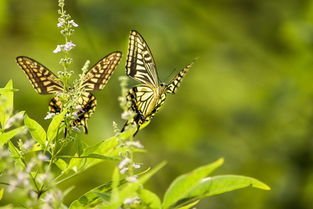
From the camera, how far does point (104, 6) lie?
7148 mm

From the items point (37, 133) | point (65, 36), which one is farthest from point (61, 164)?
point (65, 36)

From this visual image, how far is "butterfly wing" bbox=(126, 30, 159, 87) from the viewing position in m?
3.25

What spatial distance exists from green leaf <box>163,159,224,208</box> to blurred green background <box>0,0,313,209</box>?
468 cm

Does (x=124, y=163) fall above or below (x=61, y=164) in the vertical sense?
below

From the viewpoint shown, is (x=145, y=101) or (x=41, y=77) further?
(x=145, y=101)

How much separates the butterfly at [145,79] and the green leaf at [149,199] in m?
0.78

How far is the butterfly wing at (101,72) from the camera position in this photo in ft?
8.48

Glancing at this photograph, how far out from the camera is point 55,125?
2377mm

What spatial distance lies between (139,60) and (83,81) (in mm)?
856

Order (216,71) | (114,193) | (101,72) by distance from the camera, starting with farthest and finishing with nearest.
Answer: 1. (216,71)
2. (101,72)
3. (114,193)

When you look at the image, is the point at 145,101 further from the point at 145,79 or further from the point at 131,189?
the point at 131,189

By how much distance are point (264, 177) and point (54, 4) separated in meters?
2.98

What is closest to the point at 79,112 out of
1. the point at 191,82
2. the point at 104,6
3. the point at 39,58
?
the point at 104,6

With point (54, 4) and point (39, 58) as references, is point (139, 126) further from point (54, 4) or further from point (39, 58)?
point (39, 58)
